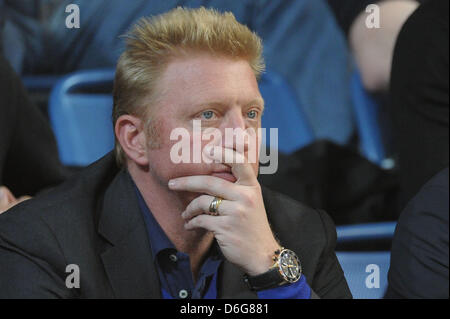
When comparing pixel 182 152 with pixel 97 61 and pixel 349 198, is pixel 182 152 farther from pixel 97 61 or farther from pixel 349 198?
pixel 349 198

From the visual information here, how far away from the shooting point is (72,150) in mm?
1700

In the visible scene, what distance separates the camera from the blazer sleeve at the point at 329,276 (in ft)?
3.90

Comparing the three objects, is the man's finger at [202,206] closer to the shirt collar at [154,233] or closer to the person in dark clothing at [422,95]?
the shirt collar at [154,233]

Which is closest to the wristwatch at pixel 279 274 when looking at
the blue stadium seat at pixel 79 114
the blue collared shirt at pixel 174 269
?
the blue collared shirt at pixel 174 269

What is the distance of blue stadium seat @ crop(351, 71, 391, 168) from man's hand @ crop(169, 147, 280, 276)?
3.49 ft

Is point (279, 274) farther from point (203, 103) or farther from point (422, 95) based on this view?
point (422, 95)

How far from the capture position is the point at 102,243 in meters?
1.16

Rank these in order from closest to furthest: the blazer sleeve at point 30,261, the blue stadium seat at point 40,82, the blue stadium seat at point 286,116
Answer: the blazer sleeve at point 30,261 → the blue stadium seat at point 286,116 → the blue stadium seat at point 40,82

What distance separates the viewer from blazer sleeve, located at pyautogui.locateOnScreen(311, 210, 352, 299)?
119 cm

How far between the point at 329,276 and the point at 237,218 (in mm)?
240

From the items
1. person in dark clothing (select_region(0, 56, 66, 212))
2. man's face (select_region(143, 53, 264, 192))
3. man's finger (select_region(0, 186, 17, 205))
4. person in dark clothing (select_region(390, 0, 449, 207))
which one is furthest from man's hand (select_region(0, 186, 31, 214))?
person in dark clothing (select_region(390, 0, 449, 207))

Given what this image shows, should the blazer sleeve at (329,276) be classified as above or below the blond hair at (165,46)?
below

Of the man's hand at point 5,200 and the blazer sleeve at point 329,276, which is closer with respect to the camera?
the blazer sleeve at point 329,276

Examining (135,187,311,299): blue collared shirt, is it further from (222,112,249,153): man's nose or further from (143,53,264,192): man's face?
(222,112,249,153): man's nose
